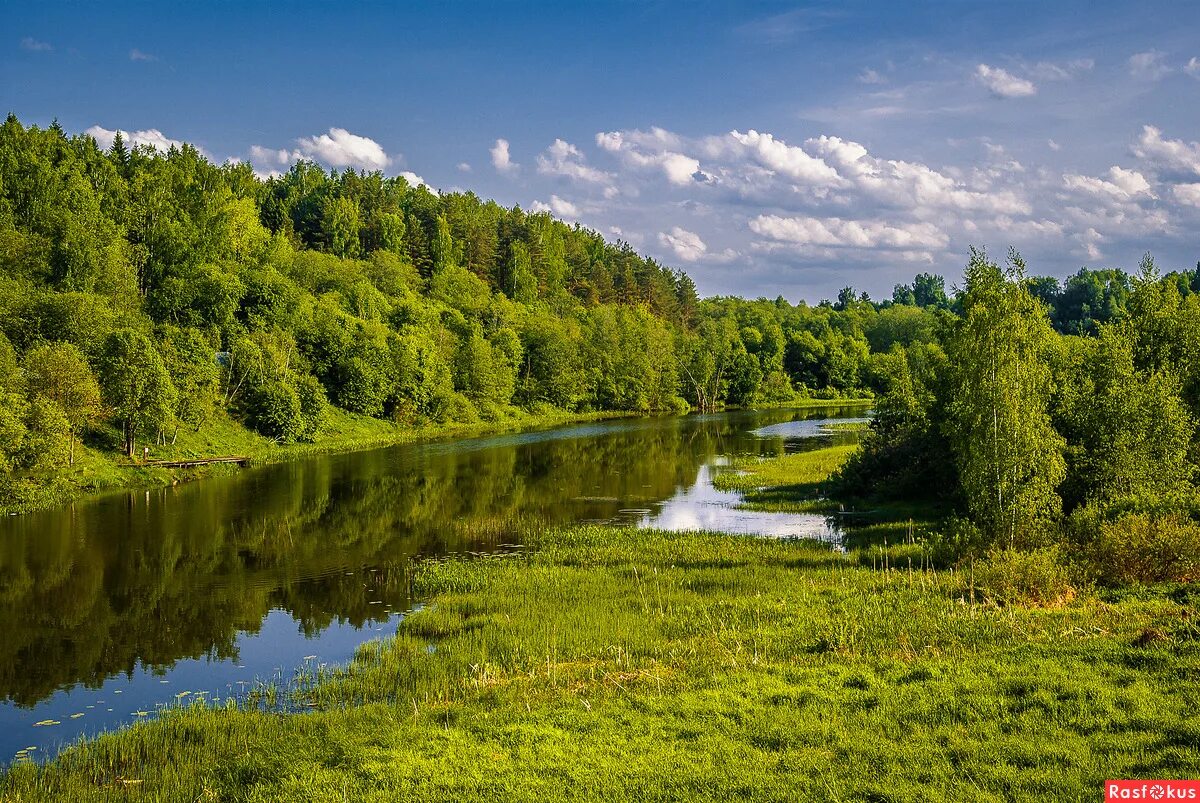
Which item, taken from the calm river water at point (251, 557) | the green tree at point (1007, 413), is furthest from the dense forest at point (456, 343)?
the calm river water at point (251, 557)

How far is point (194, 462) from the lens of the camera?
57031mm

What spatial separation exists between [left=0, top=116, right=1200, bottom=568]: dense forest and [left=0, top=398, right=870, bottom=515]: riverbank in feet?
2.96

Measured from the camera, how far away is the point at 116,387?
2088 inches

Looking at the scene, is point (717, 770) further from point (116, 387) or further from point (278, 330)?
point (278, 330)

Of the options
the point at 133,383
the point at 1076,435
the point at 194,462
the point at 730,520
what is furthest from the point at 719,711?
the point at 194,462

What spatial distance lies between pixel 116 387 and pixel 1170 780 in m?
57.5

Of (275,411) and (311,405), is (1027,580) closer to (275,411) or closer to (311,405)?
(275,411)

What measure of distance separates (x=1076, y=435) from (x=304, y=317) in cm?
7642

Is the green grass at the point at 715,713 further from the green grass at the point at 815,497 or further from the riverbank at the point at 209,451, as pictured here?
the riverbank at the point at 209,451

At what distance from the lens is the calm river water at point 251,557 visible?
20438mm

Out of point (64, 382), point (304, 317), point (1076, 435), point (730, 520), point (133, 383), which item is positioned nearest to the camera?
point (1076, 435)

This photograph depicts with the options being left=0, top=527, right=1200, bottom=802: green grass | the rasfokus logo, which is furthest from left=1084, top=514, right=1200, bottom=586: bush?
the rasfokus logo

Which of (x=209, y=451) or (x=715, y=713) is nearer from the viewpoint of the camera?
(x=715, y=713)

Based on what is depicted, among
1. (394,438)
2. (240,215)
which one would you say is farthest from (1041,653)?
(240,215)
